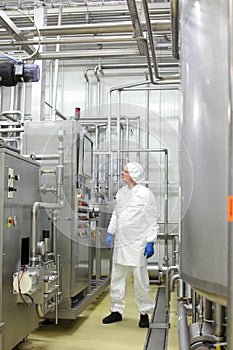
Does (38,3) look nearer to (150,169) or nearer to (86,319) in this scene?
(86,319)

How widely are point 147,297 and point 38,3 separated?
7.91 ft

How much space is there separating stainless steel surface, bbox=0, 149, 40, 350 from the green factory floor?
243 millimetres

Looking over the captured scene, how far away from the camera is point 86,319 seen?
360 centimetres

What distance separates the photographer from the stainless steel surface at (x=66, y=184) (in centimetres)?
325

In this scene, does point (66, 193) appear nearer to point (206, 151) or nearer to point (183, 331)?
point (183, 331)

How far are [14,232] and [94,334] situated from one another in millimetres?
1126

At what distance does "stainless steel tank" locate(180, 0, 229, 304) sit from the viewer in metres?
0.94

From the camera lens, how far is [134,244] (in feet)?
11.6

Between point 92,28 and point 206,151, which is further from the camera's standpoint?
point 92,28

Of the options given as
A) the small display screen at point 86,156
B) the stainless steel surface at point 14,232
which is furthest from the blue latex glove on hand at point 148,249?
the stainless steel surface at point 14,232

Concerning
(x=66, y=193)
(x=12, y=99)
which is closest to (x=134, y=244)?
(x=66, y=193)

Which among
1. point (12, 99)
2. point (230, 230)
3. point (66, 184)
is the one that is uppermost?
point (12, 99)

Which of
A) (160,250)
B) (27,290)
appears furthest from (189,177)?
(160,250)

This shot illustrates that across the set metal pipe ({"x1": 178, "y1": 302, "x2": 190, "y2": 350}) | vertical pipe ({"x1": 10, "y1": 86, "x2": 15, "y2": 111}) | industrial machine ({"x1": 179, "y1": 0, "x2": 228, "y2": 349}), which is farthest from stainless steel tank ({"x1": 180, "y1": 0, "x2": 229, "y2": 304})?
vertical pipe ({"x1": 10, "y1": 86, "x2": 15, "y2": 111})
